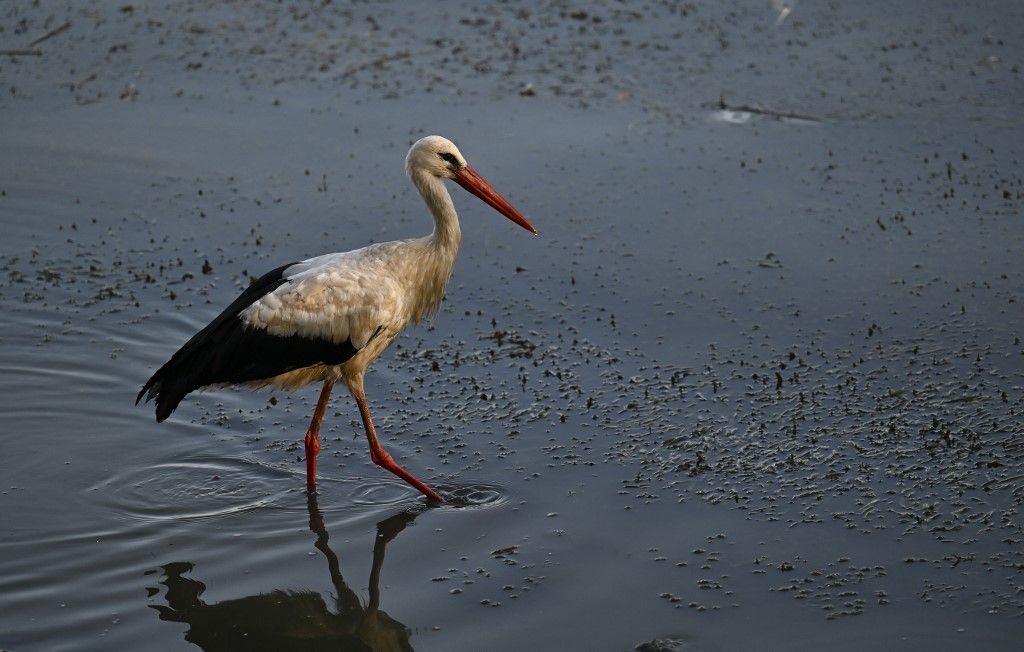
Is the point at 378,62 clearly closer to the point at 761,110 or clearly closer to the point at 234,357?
the point at 761,110

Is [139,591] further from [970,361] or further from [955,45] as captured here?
[955,45]

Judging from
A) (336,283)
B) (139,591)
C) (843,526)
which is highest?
(336,283)

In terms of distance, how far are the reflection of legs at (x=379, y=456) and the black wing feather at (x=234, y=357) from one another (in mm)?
201

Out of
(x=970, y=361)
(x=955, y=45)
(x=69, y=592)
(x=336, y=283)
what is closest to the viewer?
(x=69, y=592)

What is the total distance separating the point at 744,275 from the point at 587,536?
3401 millimetres

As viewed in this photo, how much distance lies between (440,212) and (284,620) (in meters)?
2.39

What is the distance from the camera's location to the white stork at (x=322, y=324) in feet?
23.0

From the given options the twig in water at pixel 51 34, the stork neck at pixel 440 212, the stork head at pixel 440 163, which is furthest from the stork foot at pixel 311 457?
the twig in water at pixel 51 34

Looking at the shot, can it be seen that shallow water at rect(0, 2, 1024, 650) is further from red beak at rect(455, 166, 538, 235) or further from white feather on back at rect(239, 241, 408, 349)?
red beak at rect(455, 166, 538, 235)

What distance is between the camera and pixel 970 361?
26.7 ft

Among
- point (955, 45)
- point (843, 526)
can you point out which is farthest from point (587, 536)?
point (955, 45)

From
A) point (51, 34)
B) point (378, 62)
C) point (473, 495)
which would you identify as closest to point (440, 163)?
point (473, 495)

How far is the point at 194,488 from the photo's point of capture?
712cm

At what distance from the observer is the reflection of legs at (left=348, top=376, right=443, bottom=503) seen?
22.8 feet
